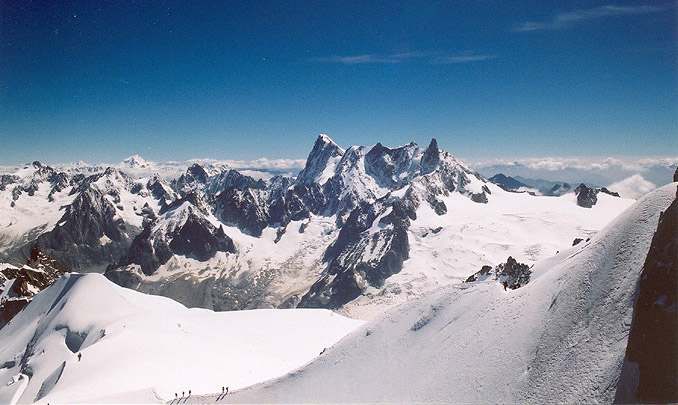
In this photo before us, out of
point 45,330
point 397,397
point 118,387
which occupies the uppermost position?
point 397,397

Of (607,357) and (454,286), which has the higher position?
(607,357)

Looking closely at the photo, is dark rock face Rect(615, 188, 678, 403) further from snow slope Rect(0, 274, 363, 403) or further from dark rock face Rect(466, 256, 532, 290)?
snow slope Rect(0, 274, 363, 403)

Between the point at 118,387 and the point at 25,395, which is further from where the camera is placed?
the point at 25,395

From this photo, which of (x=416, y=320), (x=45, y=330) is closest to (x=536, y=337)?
(x=416, y=320)

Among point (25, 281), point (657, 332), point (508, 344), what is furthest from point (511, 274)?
point (25, 281)

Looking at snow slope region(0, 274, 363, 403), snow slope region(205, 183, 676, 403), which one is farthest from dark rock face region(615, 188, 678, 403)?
snow slope region(0, 274, 363, 403)

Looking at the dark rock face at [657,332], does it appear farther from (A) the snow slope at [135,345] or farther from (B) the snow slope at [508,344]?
(A) the snow slope at [135,345]

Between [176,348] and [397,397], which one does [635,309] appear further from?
[176,348]
